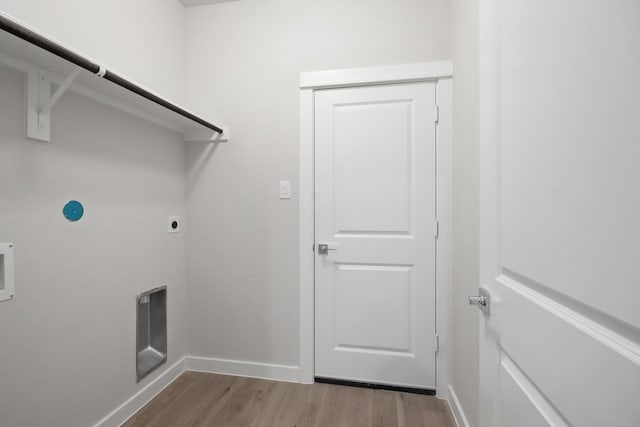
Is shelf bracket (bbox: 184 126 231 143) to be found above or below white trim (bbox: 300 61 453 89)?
below

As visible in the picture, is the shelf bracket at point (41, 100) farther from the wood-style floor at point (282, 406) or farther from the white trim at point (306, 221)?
the wood-style floor at point (282, 406)

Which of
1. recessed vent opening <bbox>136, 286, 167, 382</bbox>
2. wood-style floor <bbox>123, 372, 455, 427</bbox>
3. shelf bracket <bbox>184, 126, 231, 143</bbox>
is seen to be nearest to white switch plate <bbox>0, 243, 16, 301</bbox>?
recessed vent opening <bbox>136, 286, 167, 382</bbox>

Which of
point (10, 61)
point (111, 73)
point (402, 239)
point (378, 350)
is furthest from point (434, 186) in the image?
point (10, 61)

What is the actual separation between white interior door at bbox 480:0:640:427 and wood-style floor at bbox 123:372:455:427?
0.99 metres

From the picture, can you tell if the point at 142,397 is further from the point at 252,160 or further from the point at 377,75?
the point at 377,75

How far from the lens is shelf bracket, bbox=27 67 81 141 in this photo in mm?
1102

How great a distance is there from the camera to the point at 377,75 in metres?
1.79

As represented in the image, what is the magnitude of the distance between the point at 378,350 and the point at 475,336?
2.32 ft

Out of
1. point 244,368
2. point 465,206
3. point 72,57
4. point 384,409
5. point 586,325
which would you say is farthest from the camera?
point 244,368

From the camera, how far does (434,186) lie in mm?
1760

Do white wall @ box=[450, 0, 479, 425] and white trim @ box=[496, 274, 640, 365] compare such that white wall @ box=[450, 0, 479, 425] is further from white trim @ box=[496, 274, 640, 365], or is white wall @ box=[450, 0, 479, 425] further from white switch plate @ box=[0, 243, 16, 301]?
white switch plate @ box=[0, 243, 16, 301]

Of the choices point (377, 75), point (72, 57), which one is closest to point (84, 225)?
point (72, 57)

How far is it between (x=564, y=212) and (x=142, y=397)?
7.10 feet

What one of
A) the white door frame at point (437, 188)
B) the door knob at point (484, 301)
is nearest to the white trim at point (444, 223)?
the white door frame at point (437, 188)
